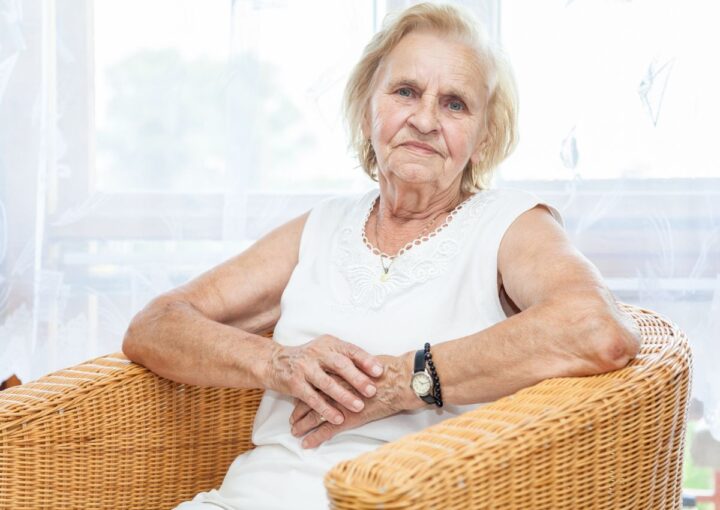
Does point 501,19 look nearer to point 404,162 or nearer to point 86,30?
point 404,162

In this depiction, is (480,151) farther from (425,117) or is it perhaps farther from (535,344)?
(535,344)

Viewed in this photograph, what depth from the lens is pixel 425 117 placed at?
184 cm

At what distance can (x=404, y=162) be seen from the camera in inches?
73.6

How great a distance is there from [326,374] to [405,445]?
0.43 metres

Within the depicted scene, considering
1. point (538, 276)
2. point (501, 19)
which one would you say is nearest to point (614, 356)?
point (538, 276)

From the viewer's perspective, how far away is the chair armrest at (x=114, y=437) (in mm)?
1646

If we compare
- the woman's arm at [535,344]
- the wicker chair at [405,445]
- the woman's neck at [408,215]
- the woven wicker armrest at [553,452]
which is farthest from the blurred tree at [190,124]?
the woven wicker armrest at [553,452]

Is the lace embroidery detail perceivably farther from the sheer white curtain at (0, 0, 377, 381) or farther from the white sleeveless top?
the sheer white curtain at (0, 0, 377, 381)

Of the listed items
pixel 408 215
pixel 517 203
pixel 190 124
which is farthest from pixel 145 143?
pixel 517 203

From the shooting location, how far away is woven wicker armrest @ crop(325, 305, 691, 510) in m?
1.16

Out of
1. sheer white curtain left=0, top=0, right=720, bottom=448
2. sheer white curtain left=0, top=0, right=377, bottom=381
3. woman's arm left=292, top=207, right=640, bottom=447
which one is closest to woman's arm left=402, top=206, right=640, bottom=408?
woman's arm left=292, top=207, right=640, bottom=447

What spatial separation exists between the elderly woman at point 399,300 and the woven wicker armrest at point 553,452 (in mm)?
83

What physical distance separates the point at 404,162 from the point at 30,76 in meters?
1.22

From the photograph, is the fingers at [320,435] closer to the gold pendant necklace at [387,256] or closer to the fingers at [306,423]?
the fingers at [306,423]
